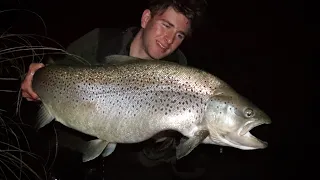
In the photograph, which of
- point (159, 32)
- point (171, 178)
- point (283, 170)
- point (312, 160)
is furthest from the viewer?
point (312, 160)

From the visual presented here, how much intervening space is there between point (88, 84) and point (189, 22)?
3.85 feet

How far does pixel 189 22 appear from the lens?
3123 millimetres

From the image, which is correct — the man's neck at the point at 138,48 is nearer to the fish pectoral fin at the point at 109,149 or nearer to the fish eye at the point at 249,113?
Answer: the fish pectoral fin at the point at 109,149

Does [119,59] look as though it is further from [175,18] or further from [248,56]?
[248,56]

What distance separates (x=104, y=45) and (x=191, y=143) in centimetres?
162

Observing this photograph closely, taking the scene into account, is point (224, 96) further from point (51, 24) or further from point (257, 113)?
point (51, 24)

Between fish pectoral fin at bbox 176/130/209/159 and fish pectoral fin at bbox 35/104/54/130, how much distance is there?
2.74 feet

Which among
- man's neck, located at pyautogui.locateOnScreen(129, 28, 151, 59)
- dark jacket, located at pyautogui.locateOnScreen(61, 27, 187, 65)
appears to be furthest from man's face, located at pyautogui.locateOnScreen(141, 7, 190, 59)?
dark jacket, located at pyautogui.locateOnScreen(61, 27, 187, 65)

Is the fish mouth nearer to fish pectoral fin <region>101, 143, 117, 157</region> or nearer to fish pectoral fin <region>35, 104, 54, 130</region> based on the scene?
fish pectoral fin <region>101, 143, 117, 157</region>

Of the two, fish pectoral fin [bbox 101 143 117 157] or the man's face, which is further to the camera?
the man's face

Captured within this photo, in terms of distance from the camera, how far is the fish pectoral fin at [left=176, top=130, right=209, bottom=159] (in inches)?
82.7

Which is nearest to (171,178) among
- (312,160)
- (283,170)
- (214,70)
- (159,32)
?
(159,32)

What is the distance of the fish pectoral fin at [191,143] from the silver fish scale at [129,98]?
0.07 meters

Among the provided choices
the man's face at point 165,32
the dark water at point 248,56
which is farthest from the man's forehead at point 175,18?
the dark water at point 248,56
